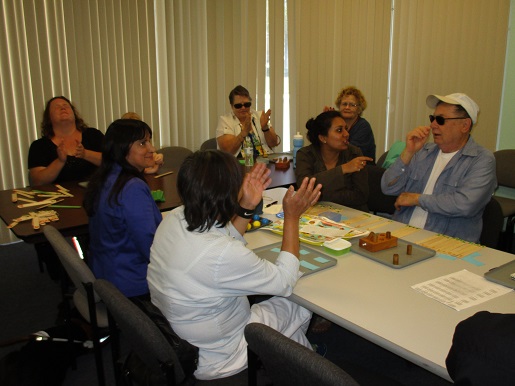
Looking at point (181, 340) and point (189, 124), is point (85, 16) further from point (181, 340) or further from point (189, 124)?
point (181, 340)

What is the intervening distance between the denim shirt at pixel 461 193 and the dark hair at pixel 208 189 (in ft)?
4.56

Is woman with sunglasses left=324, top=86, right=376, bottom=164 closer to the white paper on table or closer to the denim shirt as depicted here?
the denim shirt

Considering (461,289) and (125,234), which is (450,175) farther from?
(125,234)

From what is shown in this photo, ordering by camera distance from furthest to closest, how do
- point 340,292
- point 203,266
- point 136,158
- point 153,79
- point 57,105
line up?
point 153,79
point 57,105
point 136,158
point 340,292
point 203,266

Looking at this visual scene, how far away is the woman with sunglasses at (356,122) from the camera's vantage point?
167 inches

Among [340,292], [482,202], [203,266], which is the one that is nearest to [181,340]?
[203,266]

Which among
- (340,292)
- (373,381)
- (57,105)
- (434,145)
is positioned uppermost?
(57,105)

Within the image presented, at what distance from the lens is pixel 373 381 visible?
5.18 feet

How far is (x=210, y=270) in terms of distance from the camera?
151cm

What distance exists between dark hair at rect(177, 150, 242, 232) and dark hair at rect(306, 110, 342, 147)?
60.4 inches

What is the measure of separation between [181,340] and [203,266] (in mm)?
285

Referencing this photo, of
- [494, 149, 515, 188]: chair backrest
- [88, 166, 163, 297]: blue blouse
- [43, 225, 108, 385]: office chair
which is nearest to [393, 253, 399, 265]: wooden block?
[88, 166, 163, 297]: blue blouse

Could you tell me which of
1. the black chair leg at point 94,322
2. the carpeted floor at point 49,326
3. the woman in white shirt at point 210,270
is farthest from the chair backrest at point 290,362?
the black chair leg at point 94,322

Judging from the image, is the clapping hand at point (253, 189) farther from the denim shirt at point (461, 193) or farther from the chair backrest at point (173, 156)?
the chair backrest at point (173, 156)
